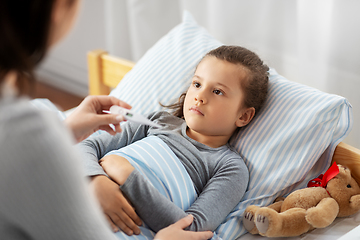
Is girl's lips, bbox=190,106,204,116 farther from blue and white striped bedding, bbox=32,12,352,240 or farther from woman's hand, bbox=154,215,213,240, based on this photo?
woman's hand, bbox=154,215,213,240

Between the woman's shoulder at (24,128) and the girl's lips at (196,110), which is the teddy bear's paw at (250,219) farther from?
the woman's shoulder at (24,128)

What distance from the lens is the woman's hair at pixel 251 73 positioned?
1104 millimetres

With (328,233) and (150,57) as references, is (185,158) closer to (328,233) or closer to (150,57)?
(328,233)

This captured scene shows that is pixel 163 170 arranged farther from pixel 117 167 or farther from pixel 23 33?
pixel 23 33

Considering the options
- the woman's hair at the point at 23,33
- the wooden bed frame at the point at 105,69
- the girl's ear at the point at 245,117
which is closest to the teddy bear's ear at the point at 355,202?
the girl's ear at the point at 245,117

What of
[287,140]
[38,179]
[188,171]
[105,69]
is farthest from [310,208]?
[105,69]

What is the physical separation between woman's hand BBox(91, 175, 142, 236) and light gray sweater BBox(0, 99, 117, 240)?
352 millimetres

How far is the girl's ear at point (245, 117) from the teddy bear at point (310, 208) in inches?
9.9

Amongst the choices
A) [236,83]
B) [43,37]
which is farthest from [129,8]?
[43,37]

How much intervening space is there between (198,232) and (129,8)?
147 cm

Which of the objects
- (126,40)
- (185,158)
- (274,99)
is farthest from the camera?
(126,40)

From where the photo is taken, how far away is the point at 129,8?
2004 millimetres

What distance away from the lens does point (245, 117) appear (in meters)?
1.13

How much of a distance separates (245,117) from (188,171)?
26cm
